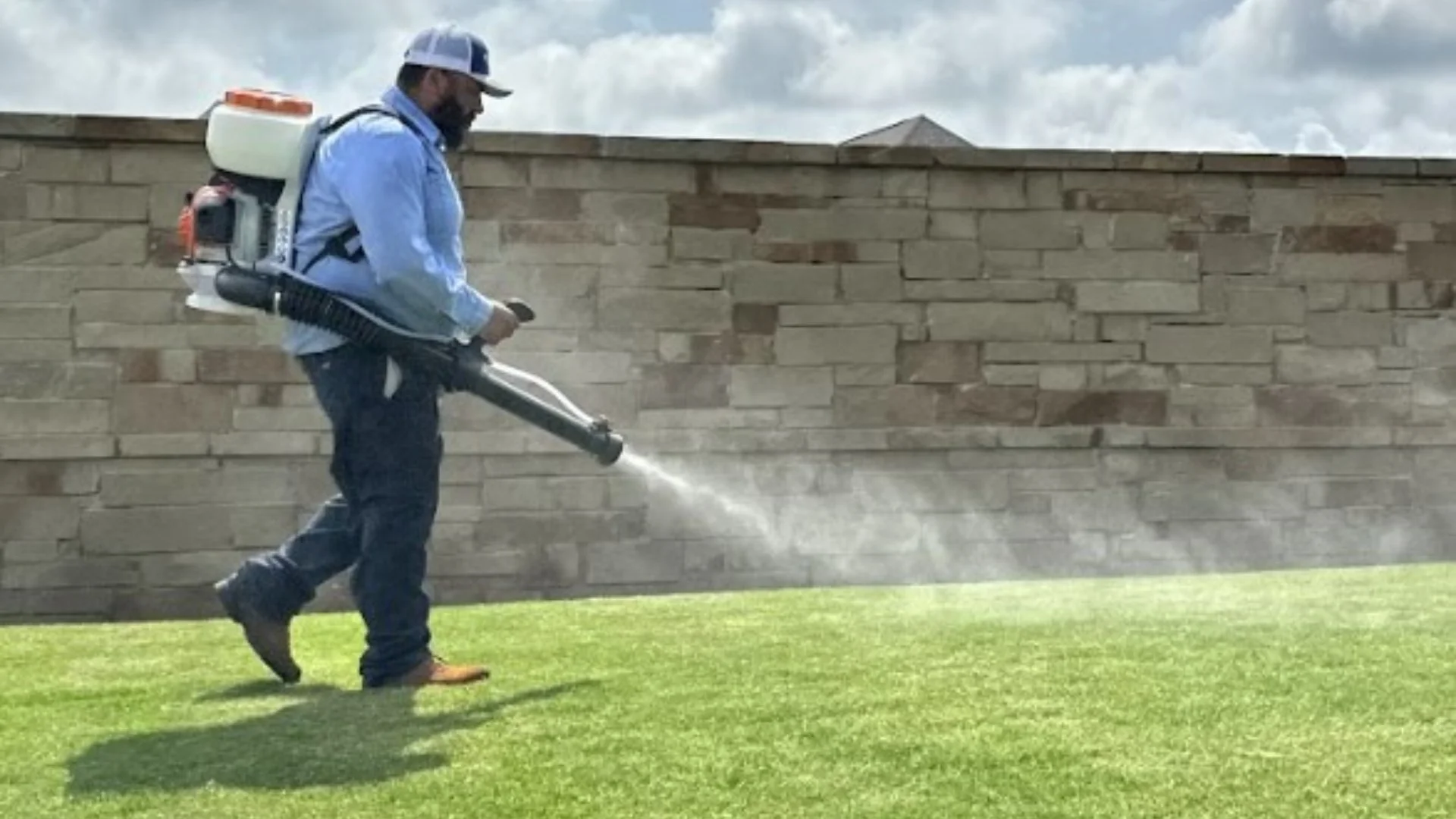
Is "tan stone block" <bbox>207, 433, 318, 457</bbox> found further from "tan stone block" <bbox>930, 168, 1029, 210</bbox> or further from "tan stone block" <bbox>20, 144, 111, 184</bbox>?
"tan stone block" <bbox>930, 168, 1029, 210</bbox>

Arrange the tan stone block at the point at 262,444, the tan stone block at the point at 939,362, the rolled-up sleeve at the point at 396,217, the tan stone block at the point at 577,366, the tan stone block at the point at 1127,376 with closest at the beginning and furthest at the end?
1. the rolled-up sleeve at the point at 396,217
2. the tan stone block at the point at 262,444
3. the tan stone block at the point at 577,366
4. the tan stone block at the point at 939,362
5. the tan stone block at the point at 1127,376

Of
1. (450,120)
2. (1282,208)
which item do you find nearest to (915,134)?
(1282,208)

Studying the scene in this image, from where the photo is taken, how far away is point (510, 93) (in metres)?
4.81

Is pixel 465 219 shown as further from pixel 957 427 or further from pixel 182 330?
pixel 957 427

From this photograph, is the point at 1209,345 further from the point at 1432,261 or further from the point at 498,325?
the point at 498,325

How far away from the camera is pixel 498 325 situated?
4598mm

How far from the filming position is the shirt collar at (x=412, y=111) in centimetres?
463

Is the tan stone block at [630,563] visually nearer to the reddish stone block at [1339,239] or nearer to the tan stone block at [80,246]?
the tan stone block at [80,246]

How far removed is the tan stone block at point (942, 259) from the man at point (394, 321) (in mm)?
4064

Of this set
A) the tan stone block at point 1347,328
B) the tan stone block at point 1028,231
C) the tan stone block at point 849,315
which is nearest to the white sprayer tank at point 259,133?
the tan stone block at point 849,315

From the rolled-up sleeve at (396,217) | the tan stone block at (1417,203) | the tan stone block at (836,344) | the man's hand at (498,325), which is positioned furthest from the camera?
the tan stone block at (1417,203)

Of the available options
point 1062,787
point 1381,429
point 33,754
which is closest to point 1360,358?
point 1381,429

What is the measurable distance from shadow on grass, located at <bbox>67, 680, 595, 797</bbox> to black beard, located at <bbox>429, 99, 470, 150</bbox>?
1553 mm

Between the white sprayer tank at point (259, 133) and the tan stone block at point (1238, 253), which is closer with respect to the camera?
the white sprayer tank at point (259, 133)
